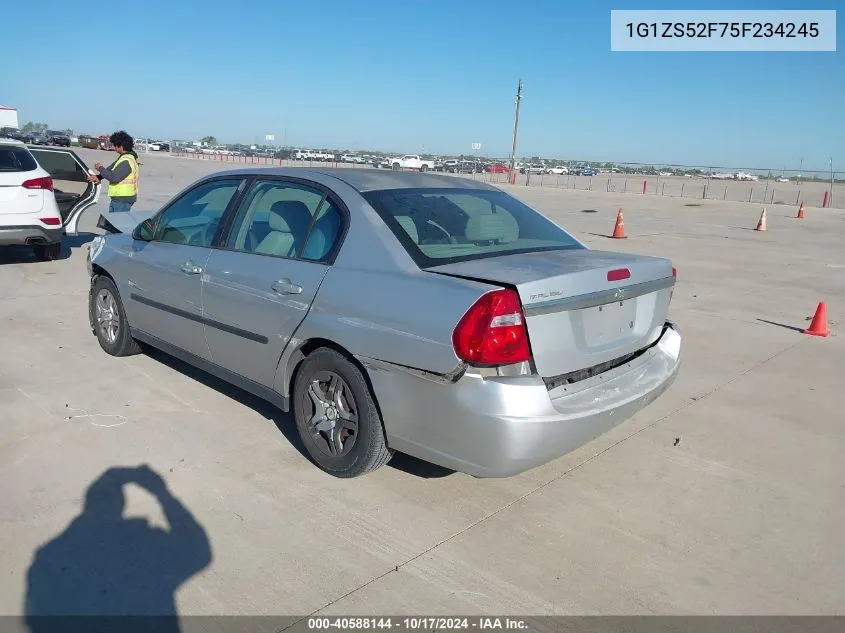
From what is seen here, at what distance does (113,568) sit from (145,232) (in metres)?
2.87

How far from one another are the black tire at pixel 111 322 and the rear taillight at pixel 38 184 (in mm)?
3722

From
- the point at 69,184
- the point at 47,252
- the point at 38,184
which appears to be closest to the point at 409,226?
the point at 38,184

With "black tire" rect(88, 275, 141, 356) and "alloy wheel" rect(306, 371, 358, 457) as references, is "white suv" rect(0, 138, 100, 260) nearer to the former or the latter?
"black tire" rect(88, 275, 141, 356)

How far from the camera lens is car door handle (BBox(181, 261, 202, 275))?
14.8 feet

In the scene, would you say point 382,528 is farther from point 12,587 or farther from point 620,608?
point 12,587

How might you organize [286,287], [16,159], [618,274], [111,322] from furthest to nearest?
[16,159] → [111,322] → [286,287] → [618,274]

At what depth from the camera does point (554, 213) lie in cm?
2277

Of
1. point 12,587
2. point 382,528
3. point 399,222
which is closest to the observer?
point 12,587

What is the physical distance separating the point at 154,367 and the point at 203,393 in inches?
29.8

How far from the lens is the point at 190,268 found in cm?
455

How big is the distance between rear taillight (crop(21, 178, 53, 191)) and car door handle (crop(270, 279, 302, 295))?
249 inches

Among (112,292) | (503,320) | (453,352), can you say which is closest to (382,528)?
(453,352)

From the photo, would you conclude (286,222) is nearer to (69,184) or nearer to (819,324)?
(819,324)

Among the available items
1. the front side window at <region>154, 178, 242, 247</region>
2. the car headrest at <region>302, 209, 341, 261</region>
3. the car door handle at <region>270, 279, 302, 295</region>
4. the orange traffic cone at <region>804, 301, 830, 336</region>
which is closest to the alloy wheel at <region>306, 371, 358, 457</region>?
the car door handle at <region>270, 279, 302, 295</region>
